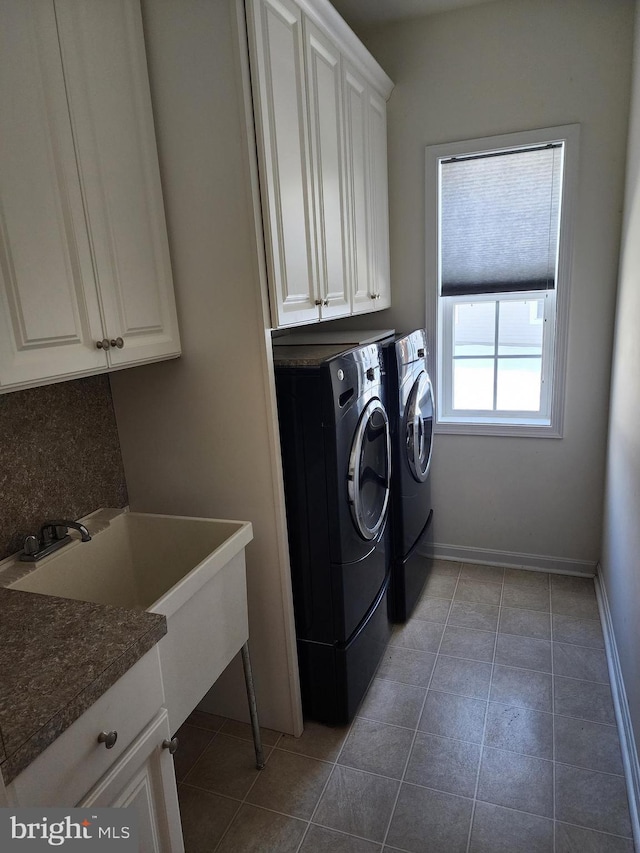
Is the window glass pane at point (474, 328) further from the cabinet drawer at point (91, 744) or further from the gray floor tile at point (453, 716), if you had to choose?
the cabinet drawer at point (91, 744)

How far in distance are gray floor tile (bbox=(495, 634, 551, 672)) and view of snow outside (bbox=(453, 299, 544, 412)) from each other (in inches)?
45.5

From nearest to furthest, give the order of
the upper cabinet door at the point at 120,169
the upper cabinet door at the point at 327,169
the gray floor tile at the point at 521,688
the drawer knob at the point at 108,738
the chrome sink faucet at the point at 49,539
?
the drawer knob at the point at 108,738
the upper cabinet door at the point at 120,169
the chrome sink faucet at the point at 49,539
the upper cabinet door at the point at 327,169
the gray floor tile at the point at 521,688

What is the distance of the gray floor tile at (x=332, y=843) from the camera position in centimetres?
155

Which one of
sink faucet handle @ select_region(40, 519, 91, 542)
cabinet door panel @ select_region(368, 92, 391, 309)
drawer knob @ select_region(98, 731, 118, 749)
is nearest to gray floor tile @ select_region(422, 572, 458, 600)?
cabinet door panel @ select_region(368, 92, 391, 309)

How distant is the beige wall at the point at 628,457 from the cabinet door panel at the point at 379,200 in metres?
1.06

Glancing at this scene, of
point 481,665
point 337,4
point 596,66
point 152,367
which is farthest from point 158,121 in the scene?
point 481,665

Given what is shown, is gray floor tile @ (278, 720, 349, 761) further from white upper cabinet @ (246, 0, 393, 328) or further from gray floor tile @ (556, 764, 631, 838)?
white upper cabinet @ (246, 0, 393, 328)

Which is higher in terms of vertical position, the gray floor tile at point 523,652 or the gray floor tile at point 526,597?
the gray floor tile at point 523,652

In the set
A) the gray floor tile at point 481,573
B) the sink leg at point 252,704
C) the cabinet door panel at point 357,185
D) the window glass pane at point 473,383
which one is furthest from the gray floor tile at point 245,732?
the window glass pane at point 473,383

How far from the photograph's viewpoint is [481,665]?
7.50 ft

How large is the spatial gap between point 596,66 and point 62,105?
2270 millimetres

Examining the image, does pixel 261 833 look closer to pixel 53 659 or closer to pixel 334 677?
pixel 334 677

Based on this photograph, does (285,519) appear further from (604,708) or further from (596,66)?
(596,66)

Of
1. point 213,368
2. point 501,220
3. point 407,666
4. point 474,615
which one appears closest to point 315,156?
point 213,368
